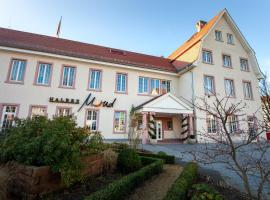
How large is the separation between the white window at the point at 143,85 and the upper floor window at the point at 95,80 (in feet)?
13.7

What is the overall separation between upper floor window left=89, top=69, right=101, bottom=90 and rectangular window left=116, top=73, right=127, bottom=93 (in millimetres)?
1747

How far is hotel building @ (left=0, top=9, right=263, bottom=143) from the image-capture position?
1402 centimetres

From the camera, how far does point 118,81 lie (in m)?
17.0

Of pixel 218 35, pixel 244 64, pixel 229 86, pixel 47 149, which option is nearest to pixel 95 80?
pixel 47 149

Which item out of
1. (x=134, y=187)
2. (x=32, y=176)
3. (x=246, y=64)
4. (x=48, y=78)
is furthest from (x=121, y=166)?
(x=246, y=64)

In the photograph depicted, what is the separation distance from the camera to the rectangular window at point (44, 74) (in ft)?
47.7

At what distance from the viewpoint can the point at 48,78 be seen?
583 inches

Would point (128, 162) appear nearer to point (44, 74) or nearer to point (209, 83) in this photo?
point (44, 74)

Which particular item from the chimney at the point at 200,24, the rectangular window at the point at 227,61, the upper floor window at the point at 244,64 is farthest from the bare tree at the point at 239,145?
the chimney at the point at 200,24

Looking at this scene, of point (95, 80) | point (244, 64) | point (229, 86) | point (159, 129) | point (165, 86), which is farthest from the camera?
point (244, 64)

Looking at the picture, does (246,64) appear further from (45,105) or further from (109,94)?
(45,105)

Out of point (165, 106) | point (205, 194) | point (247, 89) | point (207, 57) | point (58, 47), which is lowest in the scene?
point (205, 194)

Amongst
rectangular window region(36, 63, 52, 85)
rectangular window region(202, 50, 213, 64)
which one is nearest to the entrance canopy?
rectangular window region(202, 50, 213, 64)

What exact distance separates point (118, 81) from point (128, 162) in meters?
11.2
